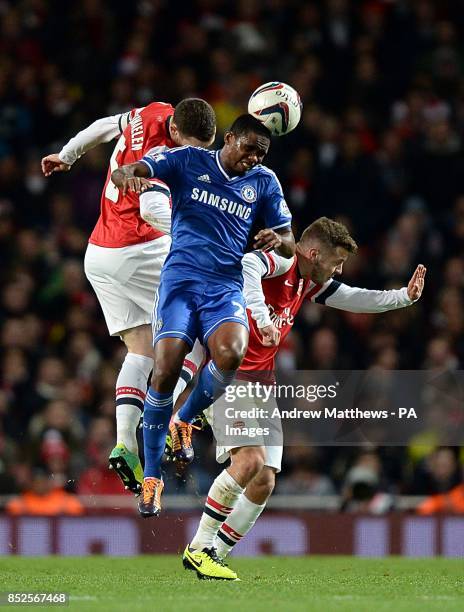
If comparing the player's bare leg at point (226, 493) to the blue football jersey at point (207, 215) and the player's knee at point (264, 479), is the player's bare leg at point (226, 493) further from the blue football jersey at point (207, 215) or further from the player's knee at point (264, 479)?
the blue football jersey at point (207, 215)

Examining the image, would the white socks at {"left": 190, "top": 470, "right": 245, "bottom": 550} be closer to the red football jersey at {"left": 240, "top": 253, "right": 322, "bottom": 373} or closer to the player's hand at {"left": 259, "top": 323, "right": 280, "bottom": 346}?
the red football jersey at {"left": 240, "top": 253, "right": 322, "bottom": 373}

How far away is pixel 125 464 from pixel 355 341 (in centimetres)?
503

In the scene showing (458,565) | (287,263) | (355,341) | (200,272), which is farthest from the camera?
(355,341)

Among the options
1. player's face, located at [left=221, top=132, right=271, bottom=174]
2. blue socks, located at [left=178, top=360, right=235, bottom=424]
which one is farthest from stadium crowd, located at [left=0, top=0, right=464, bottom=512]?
player's face, located at [left=221, top=132, right=271, bottom=174]

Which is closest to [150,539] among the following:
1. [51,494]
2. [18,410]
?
[51,494]

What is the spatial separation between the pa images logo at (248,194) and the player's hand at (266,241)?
0.38 m

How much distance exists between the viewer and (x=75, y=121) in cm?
1431

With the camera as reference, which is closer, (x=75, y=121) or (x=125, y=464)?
(x=125, y=464)

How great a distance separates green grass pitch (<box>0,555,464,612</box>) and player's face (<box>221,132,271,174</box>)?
2353 mm

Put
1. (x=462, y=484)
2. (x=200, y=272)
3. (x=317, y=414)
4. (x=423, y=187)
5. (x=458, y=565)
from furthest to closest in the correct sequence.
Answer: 1. (x=423, y=187)
2. (x=462, y=484)
3. (x=317, y=414)
4. (x=458, y=565)
5. (x=200, y=272)

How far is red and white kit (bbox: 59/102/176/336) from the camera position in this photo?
8578 millimetres

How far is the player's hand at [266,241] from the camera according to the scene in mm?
7531

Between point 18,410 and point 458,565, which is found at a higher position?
point 18,410

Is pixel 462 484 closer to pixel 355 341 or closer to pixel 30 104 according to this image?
pixel 355 341
